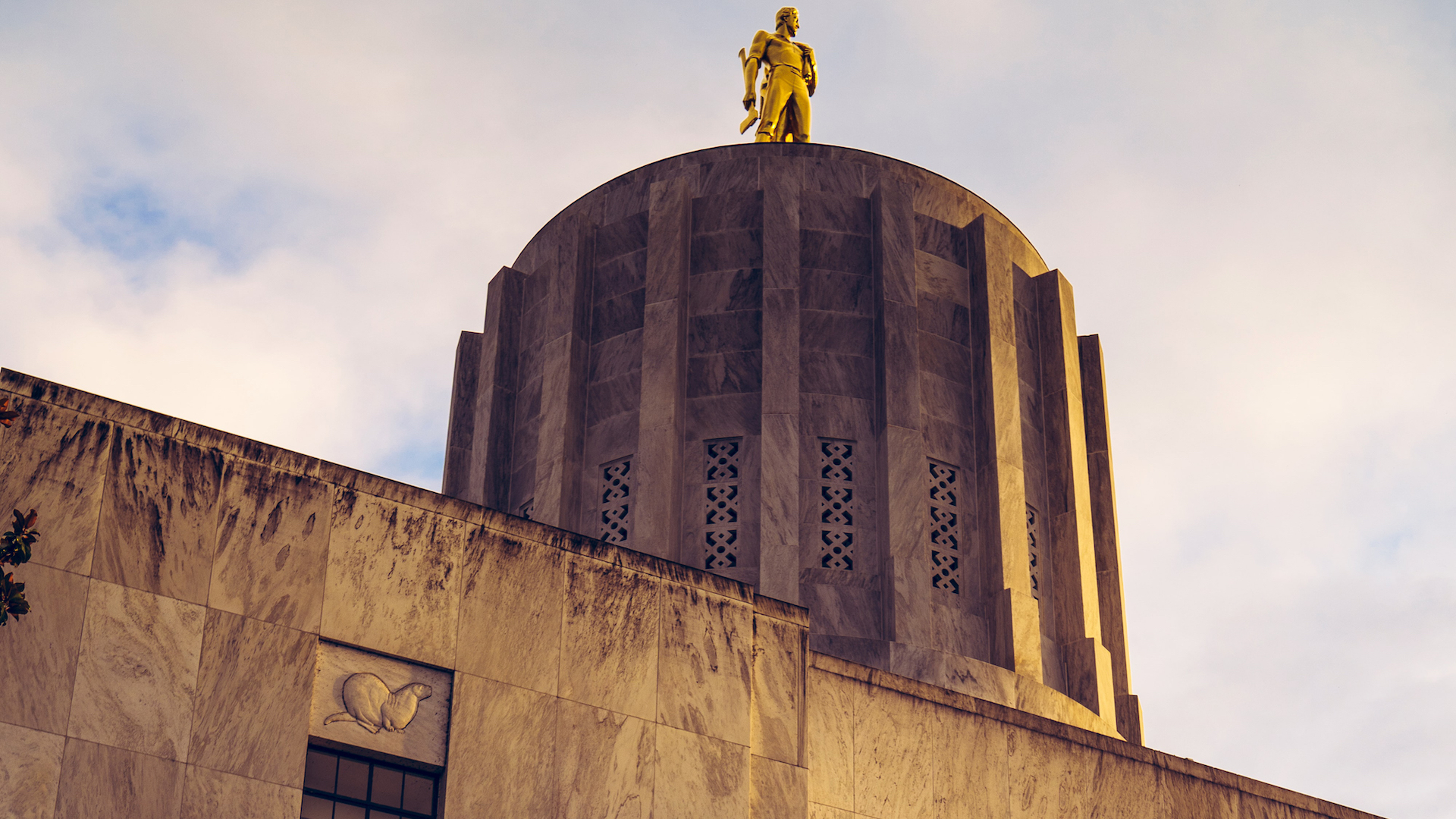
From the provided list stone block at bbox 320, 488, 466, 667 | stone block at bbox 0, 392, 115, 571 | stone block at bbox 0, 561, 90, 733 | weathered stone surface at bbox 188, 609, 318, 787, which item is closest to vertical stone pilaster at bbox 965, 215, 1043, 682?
stone block at bbox 320, 488, 466, 667

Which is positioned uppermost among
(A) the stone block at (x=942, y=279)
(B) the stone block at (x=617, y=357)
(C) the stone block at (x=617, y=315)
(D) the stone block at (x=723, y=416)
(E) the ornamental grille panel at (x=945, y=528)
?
(A) the stone block at (x=942, y=279)

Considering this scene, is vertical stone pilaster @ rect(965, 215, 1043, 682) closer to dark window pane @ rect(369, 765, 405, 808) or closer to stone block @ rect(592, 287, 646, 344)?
stone block @ rect(592, 287, 646, 344)

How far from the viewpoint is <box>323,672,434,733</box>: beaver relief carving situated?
1595 centimetres

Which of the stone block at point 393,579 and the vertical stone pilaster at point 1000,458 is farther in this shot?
the vertical stone pilaster at point 1000,458

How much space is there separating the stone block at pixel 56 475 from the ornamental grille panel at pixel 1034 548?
1439cm

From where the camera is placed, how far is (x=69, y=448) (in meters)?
15.3

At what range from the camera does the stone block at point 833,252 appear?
2692cm

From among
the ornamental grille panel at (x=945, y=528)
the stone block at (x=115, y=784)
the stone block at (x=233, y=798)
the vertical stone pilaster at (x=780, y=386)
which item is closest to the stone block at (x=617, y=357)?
the vertical stone pilaster at (x=780, y=386)

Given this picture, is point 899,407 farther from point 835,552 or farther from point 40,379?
point 40,379

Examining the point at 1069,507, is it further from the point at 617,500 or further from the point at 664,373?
the point at 617,500

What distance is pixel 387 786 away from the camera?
52.9 ft

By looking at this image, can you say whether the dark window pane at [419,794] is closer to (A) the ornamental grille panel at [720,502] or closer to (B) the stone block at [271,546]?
(B) the stone block at [271,546]

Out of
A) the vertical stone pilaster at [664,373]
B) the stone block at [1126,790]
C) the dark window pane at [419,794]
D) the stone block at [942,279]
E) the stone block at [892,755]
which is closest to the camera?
the dark window pane at [419,794]

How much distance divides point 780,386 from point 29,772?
44.5 ft
